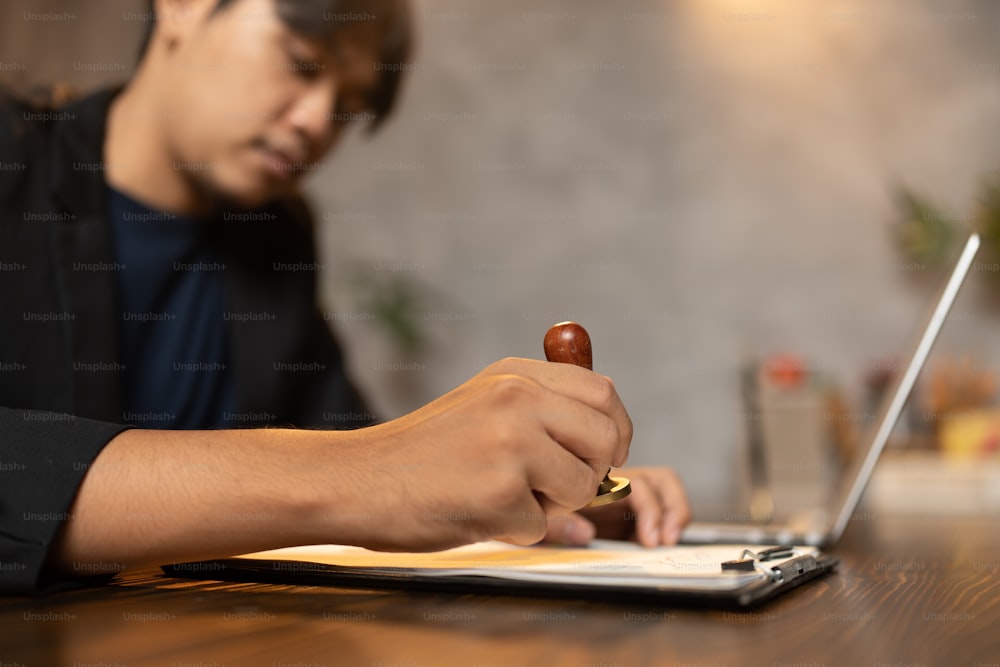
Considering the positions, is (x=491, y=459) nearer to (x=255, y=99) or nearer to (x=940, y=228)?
(x=255, y=99)

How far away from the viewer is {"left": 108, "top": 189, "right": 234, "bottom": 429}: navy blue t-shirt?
1.46 meters

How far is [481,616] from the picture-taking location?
44cm

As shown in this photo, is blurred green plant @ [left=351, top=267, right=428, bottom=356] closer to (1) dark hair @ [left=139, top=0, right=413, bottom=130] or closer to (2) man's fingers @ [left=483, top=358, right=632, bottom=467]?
(1) dark hair @ [left=139, top=0, right=413, bottom=130]

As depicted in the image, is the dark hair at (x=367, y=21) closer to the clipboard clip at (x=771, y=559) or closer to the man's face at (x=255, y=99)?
the man's face at (x=255, y=99)

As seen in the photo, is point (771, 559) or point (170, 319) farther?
point (170, 319)

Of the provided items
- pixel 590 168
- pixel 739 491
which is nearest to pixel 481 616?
pixel 739 491

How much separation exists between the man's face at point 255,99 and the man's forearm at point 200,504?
1.07m

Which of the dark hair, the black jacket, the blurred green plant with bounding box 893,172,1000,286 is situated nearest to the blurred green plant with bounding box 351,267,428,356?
the black jacket

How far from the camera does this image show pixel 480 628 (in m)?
0.42

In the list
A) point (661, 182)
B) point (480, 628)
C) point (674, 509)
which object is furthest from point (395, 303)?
point (480, 628)

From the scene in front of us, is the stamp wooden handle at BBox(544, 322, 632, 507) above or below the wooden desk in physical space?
above

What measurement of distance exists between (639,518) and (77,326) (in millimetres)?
861

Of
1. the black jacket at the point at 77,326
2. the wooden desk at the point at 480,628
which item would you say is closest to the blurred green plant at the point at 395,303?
the black jacket at the point at 77,326

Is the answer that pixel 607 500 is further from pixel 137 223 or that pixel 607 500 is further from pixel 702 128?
pixel 702 128
